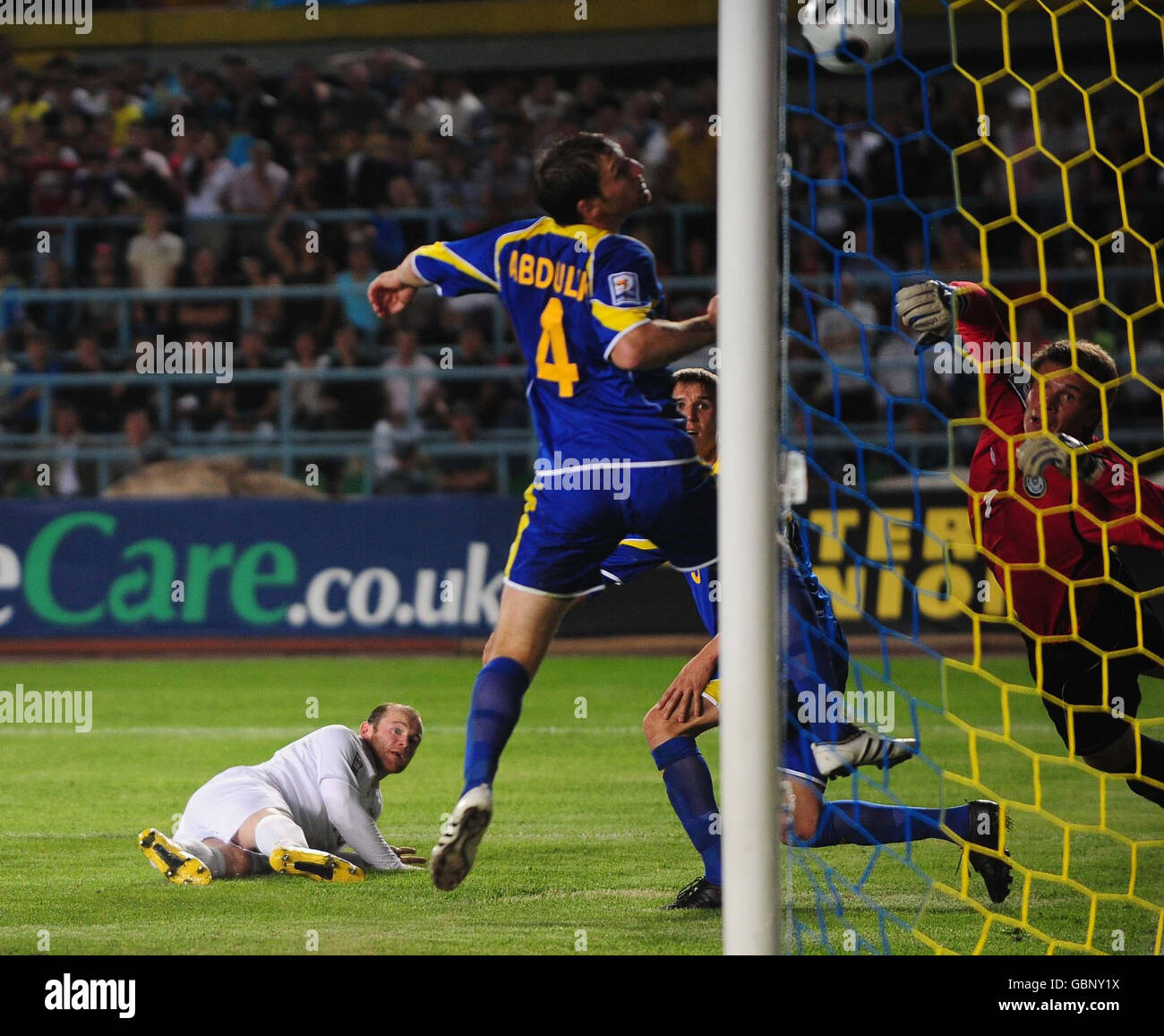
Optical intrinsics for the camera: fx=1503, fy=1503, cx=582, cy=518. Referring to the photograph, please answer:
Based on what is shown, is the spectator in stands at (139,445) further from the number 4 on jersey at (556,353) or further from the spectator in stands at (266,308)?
→ the number 4 on jersey at (556,353)

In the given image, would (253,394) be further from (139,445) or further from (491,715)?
(491,715)

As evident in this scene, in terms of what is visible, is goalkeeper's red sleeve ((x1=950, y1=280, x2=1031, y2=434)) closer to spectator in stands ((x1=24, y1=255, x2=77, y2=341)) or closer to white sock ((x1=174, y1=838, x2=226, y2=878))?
white sock ((x1=174, y1=838, x2=226, y2=878))

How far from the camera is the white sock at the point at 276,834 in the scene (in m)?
4.50

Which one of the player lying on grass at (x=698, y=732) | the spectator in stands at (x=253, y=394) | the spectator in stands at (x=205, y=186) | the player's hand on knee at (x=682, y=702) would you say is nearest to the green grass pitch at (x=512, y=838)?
the player lying on grass at (x=698, y=732)

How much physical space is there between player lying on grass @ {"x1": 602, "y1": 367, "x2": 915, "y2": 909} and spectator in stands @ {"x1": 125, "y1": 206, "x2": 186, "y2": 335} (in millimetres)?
8296

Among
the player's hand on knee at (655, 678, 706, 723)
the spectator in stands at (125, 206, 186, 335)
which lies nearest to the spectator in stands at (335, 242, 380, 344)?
the spectator in stands at (125, 206, 186, 335)

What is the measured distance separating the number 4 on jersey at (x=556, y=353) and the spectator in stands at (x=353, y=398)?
7.04 meters

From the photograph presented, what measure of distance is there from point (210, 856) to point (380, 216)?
8.05 m

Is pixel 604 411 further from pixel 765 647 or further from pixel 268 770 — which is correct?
pixel 268 770

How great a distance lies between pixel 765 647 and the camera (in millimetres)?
3186

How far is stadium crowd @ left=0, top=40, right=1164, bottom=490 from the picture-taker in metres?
11.1

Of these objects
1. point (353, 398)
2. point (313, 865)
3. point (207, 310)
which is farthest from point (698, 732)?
point (207, 310)

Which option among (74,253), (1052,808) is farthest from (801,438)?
(74,253)

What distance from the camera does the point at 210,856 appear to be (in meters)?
4.57
